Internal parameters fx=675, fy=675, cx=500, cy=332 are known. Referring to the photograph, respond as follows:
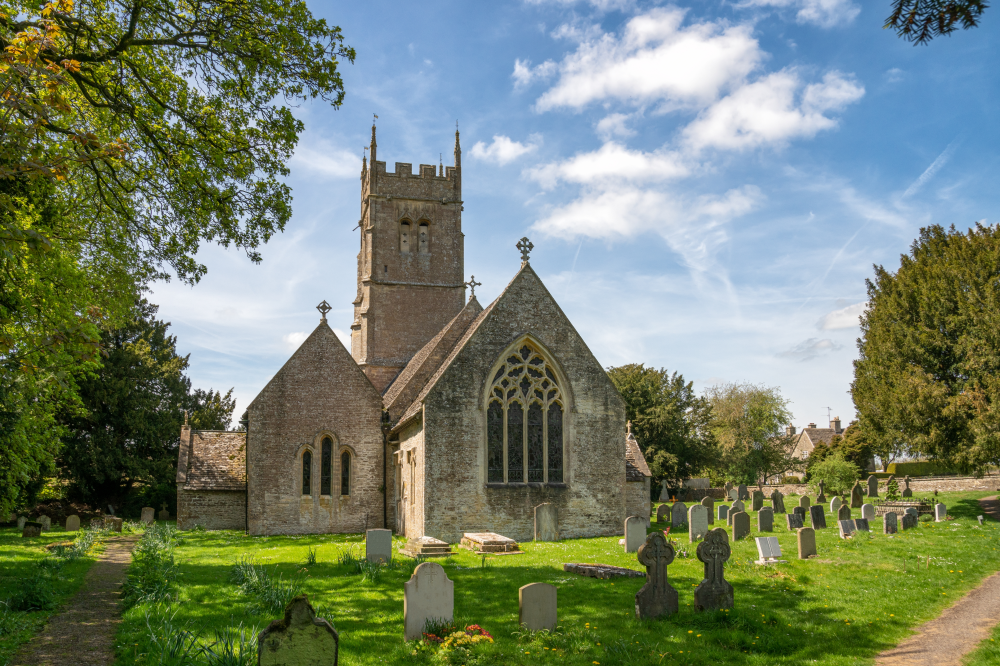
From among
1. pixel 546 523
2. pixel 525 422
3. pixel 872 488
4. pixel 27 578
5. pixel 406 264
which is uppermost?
pixel 406 264

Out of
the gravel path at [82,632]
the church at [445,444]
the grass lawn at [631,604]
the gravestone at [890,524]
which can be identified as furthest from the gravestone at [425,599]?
the gravestone at [890,524]

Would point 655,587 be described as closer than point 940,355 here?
Yes

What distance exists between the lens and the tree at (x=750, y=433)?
52062mm

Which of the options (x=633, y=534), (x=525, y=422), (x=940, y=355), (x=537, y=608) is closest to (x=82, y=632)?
(x=537, y=608)

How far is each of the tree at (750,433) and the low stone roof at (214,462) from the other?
34942 mm

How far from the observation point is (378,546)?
14094 millimetres

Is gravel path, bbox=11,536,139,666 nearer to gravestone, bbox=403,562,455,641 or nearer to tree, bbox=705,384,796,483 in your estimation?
gravestone, bbox=403,562,455,641

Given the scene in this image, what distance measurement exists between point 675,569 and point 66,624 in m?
10.2

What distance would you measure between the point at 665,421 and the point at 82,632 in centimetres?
3618

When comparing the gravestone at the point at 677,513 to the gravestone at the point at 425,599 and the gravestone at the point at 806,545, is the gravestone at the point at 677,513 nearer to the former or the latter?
the gravestone at the point at 806,545

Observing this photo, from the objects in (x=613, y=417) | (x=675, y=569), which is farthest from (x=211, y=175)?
(x=613, y=417)

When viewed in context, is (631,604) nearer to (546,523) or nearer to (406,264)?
(546,523)

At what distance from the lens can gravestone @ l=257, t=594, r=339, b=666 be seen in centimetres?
Answer: 555

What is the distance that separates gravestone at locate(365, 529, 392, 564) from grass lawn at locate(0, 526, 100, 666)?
210 inches
